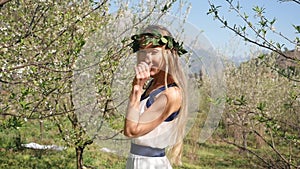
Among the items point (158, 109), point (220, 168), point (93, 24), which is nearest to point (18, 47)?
point (93, 24)

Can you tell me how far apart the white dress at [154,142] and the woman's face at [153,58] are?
0.60 ft

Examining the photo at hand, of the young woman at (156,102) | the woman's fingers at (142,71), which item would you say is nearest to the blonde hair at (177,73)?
the young woman at (156,102)

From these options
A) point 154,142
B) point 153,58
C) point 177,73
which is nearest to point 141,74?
point 153,58

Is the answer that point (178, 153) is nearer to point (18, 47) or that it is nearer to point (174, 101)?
point (174, 101)

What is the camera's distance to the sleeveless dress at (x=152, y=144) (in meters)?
2.06

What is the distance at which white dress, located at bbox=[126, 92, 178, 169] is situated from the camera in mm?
2062

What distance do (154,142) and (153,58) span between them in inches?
17.4

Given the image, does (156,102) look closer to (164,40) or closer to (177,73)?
(177,73)

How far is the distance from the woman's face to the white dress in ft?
0.60


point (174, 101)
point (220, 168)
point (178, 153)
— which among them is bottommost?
point (220, 168)

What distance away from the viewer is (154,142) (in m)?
2.12

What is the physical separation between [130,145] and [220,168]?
702 cm

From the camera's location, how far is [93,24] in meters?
4.61

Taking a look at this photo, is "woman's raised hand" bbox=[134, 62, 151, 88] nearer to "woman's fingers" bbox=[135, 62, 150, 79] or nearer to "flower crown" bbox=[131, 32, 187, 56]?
"woman's fingers" bbox=[135, 62, 150, 79]
